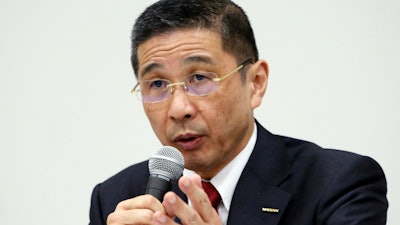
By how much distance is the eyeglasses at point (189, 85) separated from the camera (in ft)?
7.98

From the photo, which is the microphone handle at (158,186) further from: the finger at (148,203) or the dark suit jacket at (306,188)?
the dark suit jacket at (306,188)

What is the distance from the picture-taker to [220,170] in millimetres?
2623

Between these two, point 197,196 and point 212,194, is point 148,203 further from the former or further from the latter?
point 212,194

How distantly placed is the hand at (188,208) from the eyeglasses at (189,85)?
61 cm

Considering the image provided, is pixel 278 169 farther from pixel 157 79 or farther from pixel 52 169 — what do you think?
pixel 52 169

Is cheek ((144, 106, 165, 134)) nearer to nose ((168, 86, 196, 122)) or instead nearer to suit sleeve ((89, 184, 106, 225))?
nose ((168, 86, 196, 122))

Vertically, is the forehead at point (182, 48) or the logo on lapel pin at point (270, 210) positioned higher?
the forehead at point (182, 48)

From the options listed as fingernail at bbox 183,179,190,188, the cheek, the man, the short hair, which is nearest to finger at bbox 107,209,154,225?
fingernail at bbox 183,179,190,188

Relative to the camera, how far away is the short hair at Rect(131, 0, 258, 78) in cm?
252

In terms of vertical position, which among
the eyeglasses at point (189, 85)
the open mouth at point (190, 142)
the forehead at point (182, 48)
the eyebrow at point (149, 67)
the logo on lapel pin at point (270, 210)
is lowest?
the logo on lapel pin at point (270, 210)

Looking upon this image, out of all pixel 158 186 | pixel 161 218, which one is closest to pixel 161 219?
pixel 161 218

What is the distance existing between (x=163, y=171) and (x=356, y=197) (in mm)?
852

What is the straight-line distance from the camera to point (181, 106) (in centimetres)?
239

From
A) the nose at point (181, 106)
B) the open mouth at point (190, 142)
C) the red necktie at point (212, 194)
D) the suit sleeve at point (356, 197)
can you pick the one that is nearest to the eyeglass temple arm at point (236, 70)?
the nose at point (181, 106)
